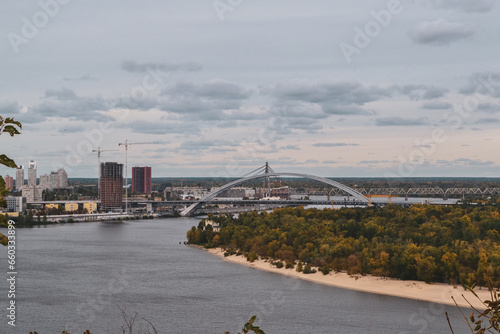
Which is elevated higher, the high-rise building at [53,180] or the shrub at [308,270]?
the high-rise building at [53,180]

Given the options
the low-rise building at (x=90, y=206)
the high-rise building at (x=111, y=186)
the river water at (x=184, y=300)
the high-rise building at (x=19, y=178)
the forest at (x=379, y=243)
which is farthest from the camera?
the high-rise building at (x=19, y=178)

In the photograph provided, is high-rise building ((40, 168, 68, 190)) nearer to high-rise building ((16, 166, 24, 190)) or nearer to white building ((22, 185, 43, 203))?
high-rise building ((16, 166, 24, 190))

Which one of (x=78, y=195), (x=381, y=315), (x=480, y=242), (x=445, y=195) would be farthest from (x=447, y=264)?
(x=78, y=195)

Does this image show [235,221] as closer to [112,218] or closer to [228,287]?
[228,287]

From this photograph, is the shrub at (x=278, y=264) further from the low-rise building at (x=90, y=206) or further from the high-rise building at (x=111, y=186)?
the high-rise building at (x=111, y=186)

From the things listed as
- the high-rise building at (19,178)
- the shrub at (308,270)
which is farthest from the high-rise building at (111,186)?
the shrub at (308,270)

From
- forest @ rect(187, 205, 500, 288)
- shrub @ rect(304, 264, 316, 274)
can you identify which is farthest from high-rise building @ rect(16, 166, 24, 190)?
shrub @ rect(304, 264, 316, 274)
